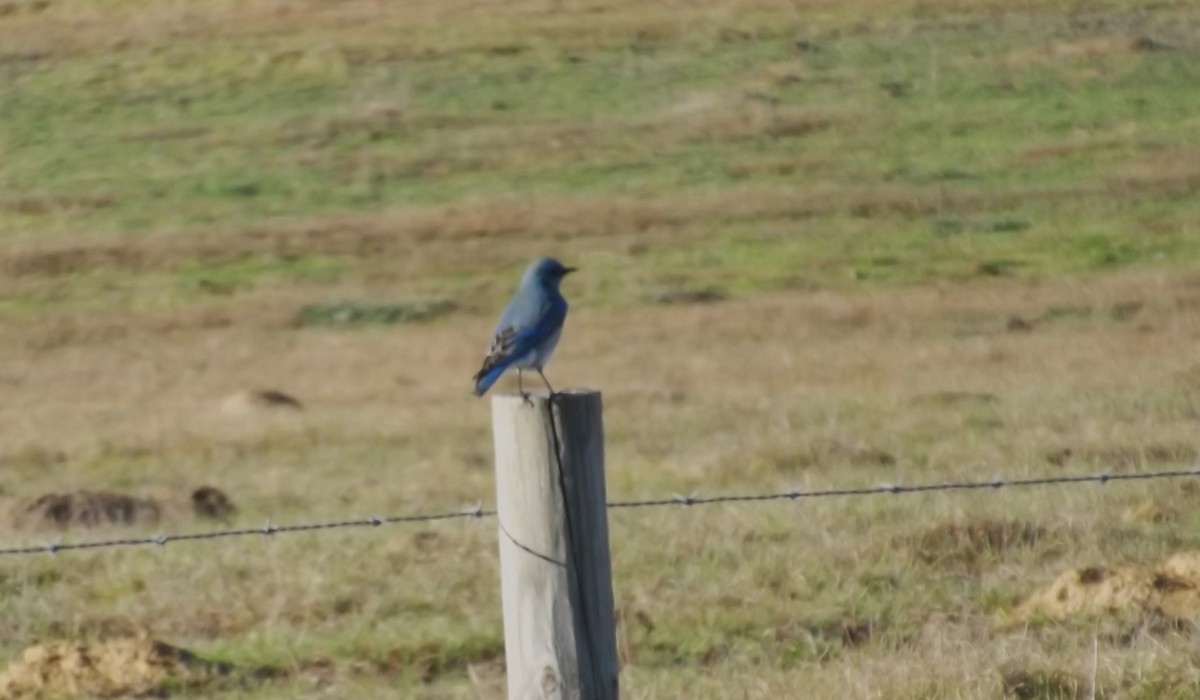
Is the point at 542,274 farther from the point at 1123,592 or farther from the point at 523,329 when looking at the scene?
the point at 1123,592

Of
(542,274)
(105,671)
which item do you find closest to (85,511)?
(105,671)

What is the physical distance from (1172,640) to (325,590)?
347 centimetres

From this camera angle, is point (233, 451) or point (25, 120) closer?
point (233, 451)

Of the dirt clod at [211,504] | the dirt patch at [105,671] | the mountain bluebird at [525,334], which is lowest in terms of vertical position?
the dirt clod at [211,504]

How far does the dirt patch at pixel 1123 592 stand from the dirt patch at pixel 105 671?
2615 millimetres

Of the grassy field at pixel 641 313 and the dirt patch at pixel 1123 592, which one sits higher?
the dirt patch at pixel 1123 592

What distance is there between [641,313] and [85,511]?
31.1 feet

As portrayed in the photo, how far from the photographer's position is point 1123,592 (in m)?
8.05

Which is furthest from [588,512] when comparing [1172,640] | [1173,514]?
[1173,514]

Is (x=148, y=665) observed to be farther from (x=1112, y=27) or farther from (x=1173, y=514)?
(x=1112, y=27)

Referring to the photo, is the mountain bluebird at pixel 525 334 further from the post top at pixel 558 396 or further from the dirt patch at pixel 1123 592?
the dirt patch at pixel 1123 592

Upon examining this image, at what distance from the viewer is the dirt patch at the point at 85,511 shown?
1184 centimetres

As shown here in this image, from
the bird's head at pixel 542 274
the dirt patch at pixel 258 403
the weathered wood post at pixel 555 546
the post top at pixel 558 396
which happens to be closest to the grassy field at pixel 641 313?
the dirt patch at pixel 258 403

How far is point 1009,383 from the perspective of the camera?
15.8 meters
